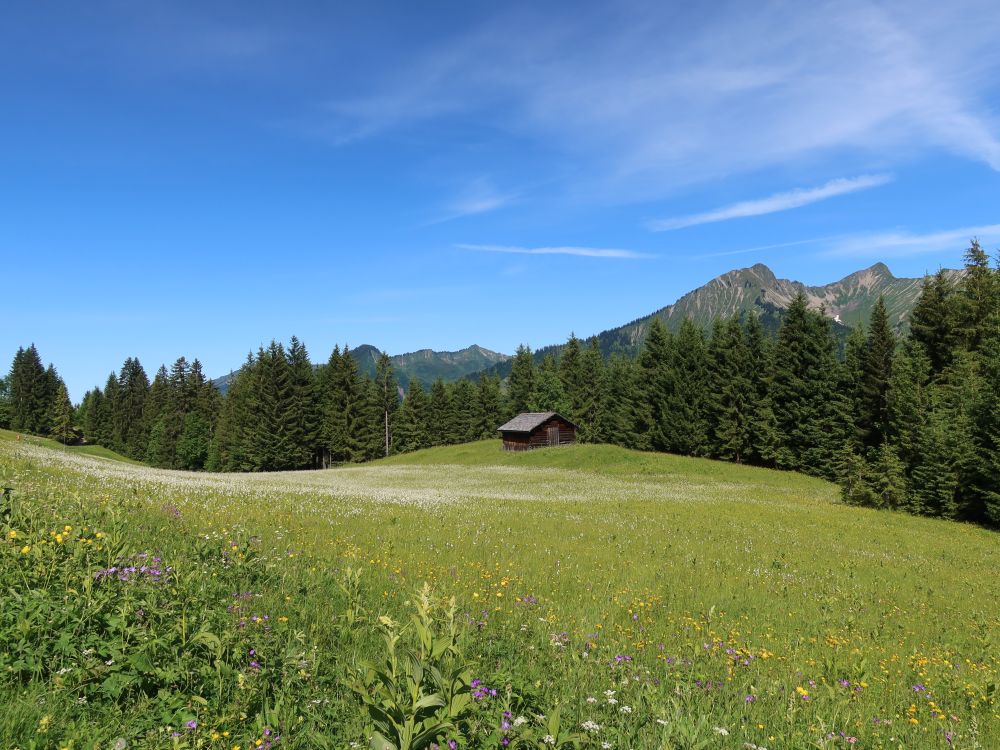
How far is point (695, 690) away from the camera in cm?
582

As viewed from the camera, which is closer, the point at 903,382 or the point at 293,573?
the point at 293,573

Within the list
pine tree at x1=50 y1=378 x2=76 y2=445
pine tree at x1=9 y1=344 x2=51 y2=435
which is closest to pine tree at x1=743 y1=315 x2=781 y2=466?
pine tree at x1=50 y1=378 x2=76 y2=445

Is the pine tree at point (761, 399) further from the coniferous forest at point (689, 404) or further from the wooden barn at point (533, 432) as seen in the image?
the wooden barn at point (533, 432)

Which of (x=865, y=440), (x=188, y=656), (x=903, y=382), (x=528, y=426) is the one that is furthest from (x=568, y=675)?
(x=528, y=426)

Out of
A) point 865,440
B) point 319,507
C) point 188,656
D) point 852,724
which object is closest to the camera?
point 188,656

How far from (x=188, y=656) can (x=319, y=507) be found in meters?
14.0

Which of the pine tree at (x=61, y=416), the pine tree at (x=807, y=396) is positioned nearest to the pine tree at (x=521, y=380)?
the pine tree at (x=807, y=396)

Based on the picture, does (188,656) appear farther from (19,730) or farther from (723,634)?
(723,634)

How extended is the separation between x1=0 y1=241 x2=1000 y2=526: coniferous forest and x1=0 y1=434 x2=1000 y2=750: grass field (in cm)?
1801

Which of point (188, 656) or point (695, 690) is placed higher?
point (188, 656)

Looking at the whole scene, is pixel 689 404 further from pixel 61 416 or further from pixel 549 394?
pixel 61 416

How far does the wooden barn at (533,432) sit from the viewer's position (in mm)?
75125

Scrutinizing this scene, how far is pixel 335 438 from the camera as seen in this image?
3295 inches

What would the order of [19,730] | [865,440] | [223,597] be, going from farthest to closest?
[865,440] → [223,597] → [19,730]
